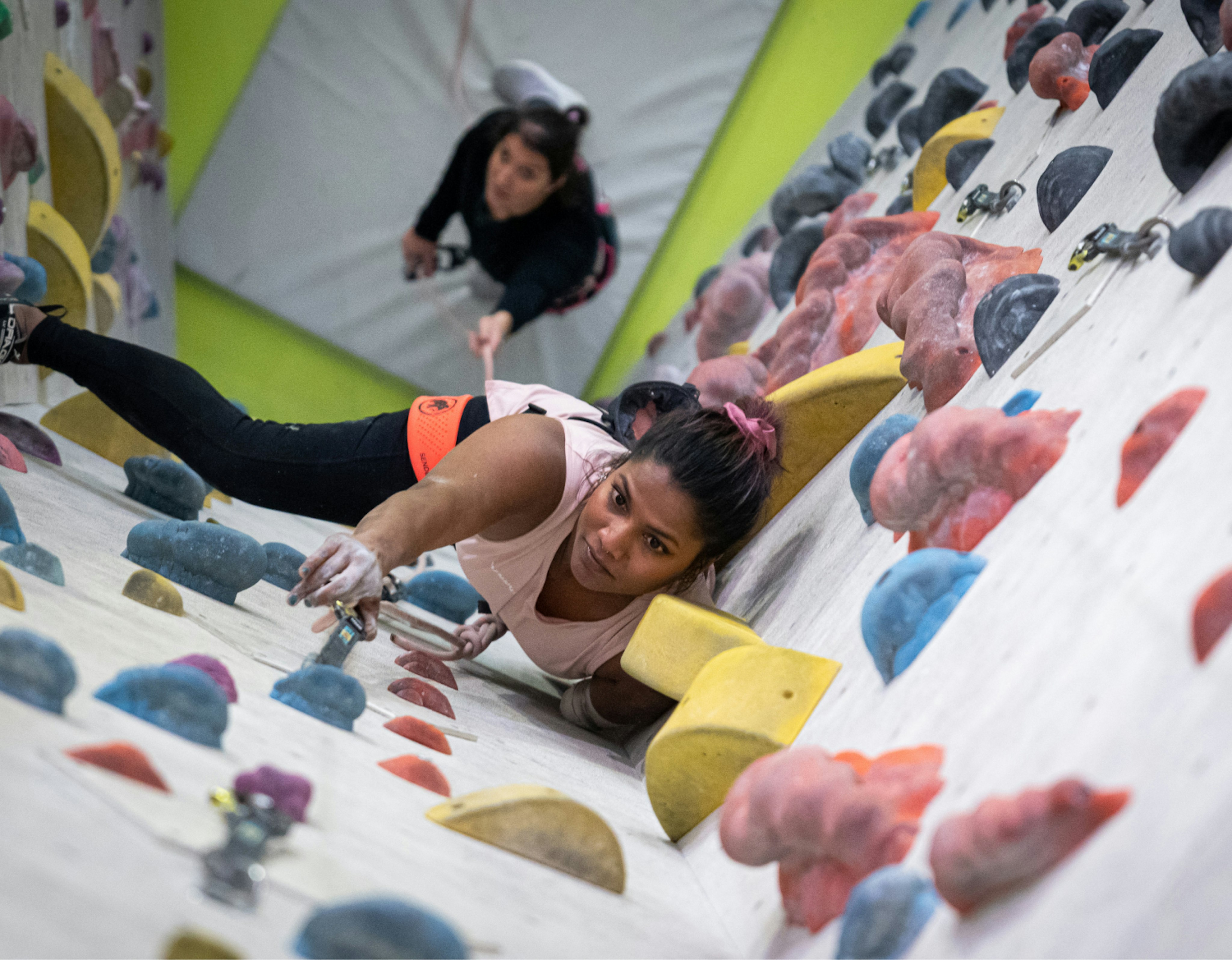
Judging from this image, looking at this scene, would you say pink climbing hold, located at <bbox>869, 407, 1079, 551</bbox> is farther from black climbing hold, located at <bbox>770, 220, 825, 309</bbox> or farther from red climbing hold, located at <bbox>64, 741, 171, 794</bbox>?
black climbing hold, located at <bbox>770, 220, 825, 309</bbox>

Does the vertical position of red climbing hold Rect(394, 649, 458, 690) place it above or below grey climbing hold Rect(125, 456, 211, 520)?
above

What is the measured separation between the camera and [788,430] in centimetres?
121

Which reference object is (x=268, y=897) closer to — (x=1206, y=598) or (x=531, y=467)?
(x=1206, y=598)

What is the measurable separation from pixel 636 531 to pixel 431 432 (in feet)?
1.17

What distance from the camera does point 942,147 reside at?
153 centimetres

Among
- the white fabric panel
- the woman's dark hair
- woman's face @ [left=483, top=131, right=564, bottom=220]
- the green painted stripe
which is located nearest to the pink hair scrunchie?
the woman's dark hair

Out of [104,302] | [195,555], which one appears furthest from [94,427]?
[195,555]

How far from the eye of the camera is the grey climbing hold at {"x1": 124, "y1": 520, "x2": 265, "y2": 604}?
38.5 inches

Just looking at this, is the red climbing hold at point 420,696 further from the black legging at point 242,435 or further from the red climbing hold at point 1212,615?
the red climbing hold at point 1212,615

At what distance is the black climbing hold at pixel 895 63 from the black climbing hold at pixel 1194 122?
1.78 m

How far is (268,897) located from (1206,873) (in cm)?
33

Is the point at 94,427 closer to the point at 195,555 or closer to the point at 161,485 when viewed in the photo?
the point at 161,485

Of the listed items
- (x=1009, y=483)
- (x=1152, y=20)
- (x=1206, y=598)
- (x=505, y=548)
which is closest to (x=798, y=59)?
(x=1152, y=20)

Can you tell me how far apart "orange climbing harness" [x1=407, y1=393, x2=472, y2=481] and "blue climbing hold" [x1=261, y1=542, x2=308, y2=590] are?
17cm
